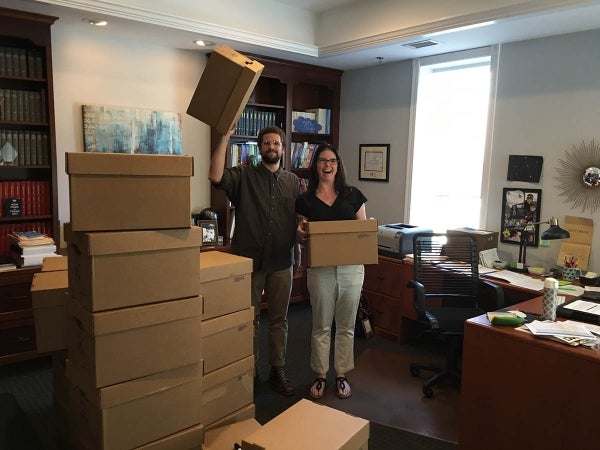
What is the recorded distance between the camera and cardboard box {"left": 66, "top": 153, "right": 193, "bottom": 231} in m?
1.56

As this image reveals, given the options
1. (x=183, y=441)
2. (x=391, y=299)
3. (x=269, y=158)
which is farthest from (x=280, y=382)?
(x=269, y=158)

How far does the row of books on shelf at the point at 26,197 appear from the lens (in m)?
3.19

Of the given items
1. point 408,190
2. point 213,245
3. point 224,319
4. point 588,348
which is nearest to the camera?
point 588,348

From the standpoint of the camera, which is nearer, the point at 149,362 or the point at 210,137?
the point at 149,362

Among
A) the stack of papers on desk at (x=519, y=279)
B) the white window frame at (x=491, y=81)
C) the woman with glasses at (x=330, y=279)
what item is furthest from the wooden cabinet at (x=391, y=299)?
the woman with glasses at (x=330, y=279)

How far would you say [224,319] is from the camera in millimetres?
2176

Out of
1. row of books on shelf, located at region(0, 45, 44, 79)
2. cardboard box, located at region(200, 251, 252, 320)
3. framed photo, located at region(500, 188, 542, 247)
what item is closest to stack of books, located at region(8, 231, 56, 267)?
row of books on shelf, located at region(0, 45, 44, 79)

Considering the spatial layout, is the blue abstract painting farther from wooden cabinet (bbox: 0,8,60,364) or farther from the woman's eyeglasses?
the woman's eyeglasses

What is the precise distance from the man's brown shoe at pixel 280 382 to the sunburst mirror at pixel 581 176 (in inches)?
88.1

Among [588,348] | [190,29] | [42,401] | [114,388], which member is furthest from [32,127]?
[588,348]

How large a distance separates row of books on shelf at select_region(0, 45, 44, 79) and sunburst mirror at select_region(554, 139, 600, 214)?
3.60 m

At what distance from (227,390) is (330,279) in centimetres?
86

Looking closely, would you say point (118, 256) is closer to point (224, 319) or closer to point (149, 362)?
point (149, 362)

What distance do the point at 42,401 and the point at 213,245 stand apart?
167cm
